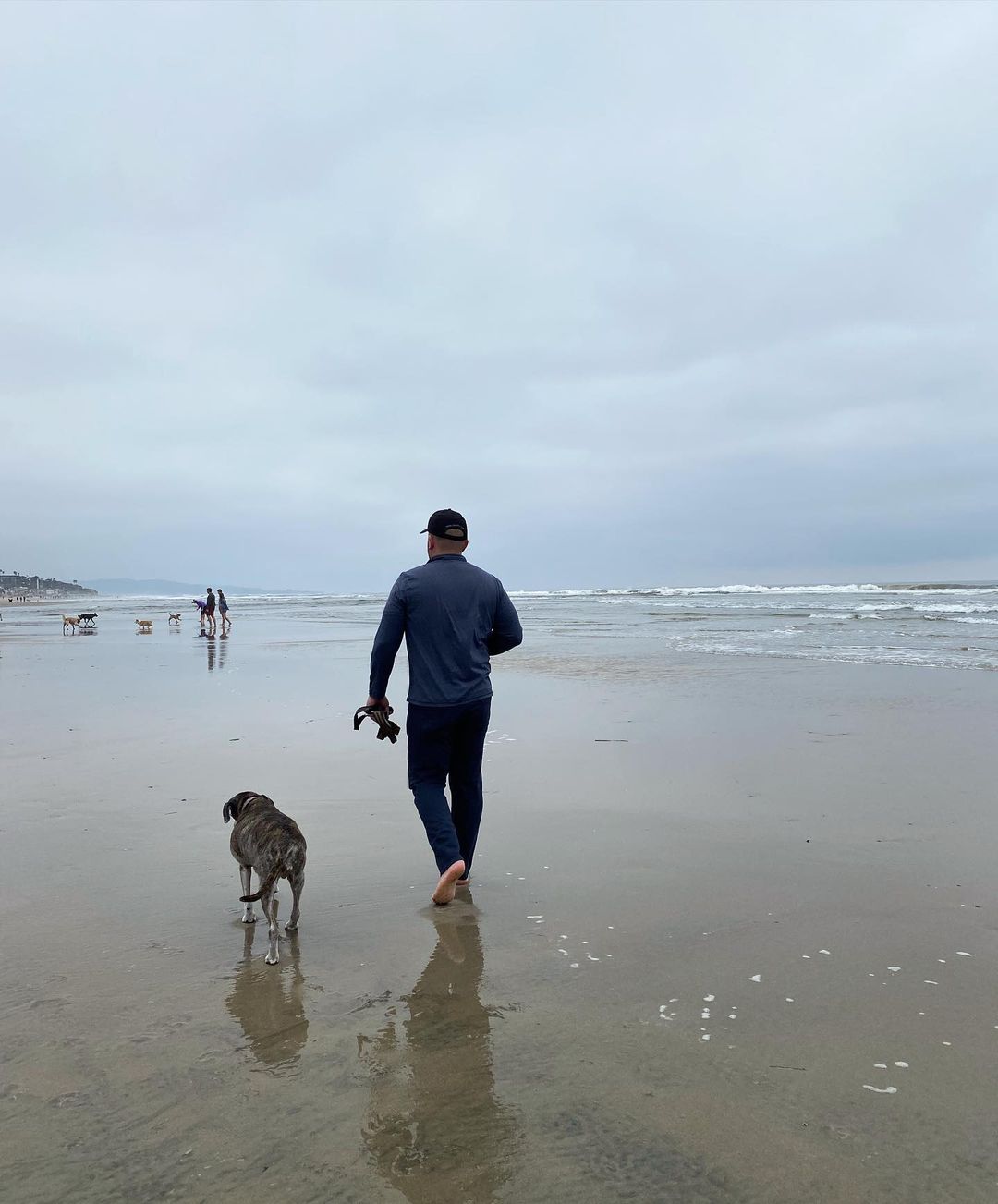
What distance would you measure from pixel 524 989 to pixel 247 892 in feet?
5.61

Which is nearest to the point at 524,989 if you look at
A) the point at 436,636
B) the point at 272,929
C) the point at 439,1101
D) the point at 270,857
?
the point at 439,1101

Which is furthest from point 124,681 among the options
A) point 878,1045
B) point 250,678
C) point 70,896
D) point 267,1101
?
point 878,1045

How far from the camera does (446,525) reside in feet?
14.6

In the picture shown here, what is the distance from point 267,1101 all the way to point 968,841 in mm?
4408

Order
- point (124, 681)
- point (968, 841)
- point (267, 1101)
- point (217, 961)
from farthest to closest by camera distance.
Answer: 1. point (124, 681)
2. point (968, 841)
3. point (217, 961)
4. point (267, 1101)

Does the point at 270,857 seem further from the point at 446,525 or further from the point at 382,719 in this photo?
the point at 446,525

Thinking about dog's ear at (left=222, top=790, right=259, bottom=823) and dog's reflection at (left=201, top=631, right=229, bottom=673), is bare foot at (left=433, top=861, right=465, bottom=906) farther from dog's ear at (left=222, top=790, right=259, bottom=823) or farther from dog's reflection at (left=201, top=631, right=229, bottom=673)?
dog's reflection at (left=201, top=631, right=229, bottom=673)

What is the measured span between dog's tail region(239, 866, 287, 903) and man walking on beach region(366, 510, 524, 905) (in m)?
→ 0.82

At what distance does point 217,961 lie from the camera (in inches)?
137

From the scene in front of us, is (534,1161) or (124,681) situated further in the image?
(124,681)

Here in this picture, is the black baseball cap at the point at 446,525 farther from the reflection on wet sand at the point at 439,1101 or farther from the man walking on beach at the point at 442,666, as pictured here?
the reflection on wet sand at the point at 439,1101

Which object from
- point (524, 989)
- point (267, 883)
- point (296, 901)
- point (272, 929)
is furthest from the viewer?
point (296, 901)

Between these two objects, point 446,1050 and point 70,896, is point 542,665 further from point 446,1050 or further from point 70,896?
point 446,1050

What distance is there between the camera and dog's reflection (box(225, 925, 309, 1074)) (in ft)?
8.98
